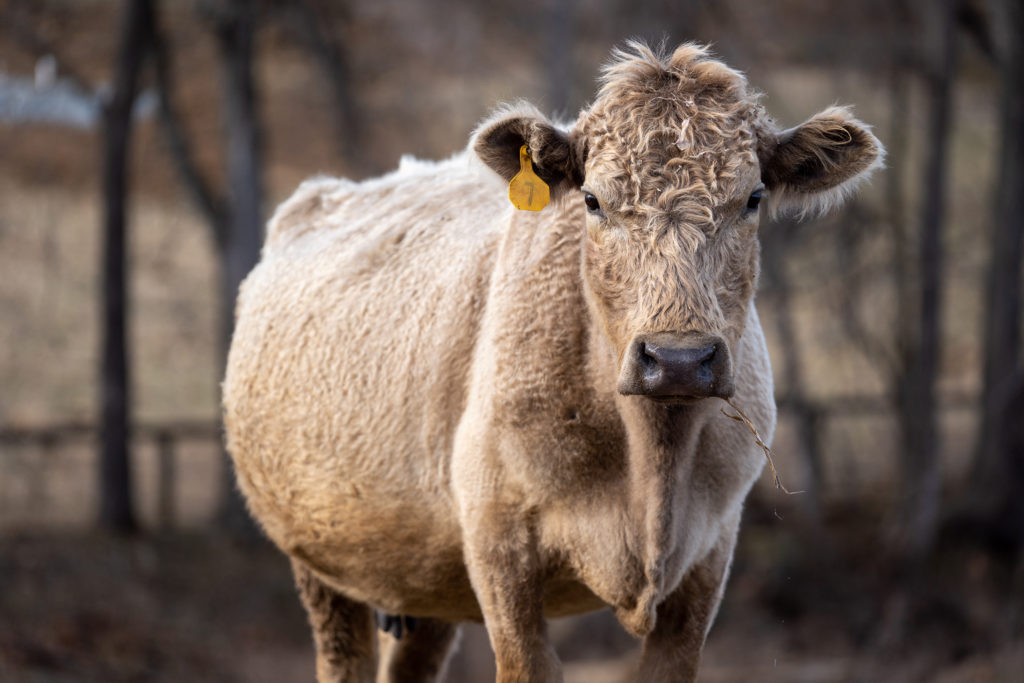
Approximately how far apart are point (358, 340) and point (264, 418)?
30.6 inches

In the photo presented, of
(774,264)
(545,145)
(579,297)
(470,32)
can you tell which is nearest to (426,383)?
(579,297)

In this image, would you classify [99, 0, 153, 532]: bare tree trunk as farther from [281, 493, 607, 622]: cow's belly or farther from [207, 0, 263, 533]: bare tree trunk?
[281, 493, 607, 622]: cow's belly

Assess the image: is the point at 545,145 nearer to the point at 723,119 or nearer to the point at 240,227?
the point at 723,119

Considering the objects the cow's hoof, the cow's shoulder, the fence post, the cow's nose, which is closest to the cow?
the cow's nose

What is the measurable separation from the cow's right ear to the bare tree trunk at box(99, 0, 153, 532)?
34.8ft

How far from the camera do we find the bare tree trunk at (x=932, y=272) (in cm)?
1260

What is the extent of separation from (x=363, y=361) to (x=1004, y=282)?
9.79 meters

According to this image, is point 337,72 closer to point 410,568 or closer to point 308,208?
point 308,208

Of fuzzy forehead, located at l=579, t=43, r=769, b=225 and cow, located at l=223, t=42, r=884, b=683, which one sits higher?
fuzzy forehead, located at l=579, t=43, r=769, b=225

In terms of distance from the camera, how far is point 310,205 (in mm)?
6156

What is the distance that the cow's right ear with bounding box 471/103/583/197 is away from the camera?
12.9 feet

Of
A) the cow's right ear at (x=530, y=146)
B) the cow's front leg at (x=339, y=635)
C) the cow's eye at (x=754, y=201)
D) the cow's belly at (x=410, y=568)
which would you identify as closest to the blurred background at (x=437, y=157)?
the cow's front leg at (x=339, y=635)

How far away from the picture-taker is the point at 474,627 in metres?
13.6

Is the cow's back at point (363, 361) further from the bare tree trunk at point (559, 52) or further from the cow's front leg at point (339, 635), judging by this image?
the bare tree trunk at point (559, 52)
